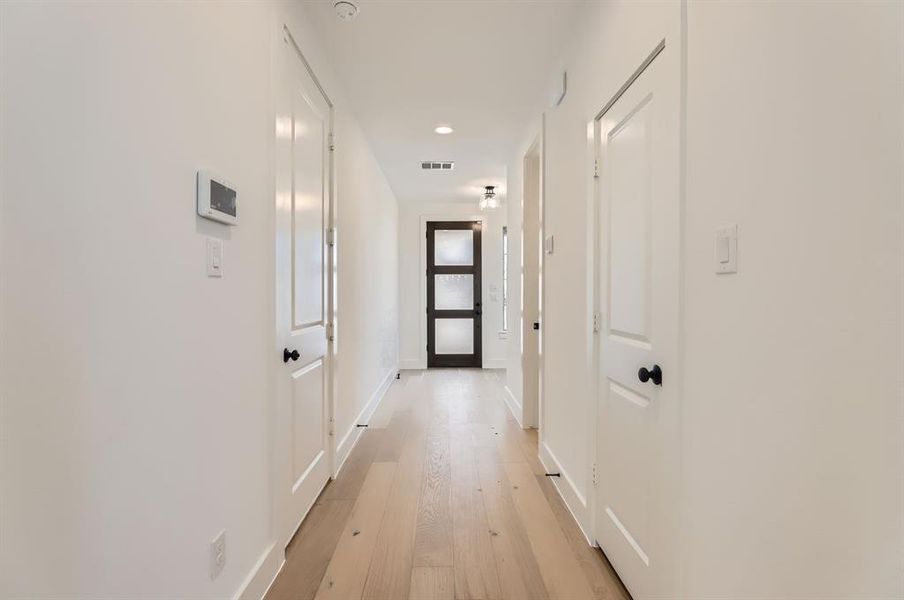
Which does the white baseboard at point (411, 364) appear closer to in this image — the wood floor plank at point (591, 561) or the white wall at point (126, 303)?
the wood floor plank at point (591, 561)

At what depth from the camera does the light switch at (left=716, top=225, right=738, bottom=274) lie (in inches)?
42.0

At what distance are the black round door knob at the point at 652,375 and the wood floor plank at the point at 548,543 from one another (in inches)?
34.4

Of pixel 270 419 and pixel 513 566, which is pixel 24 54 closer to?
pixel 270 419

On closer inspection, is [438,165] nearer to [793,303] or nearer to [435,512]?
[435,512]

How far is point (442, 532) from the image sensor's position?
2.11m

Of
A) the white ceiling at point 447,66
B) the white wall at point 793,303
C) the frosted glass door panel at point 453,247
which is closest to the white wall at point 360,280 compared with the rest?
the white ceiling at point 447,66

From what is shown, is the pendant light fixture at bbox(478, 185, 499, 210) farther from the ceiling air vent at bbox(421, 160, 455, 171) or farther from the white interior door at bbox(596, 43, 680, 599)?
the white interior door at bbox(596, 43, 680, 599)

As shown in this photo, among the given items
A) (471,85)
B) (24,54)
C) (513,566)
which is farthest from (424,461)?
(24,54)

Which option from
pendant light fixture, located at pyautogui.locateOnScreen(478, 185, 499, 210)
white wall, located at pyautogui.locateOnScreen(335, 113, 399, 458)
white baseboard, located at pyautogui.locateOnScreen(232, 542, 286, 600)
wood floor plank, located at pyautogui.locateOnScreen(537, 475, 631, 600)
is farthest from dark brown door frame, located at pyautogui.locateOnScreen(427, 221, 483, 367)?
white baseboard, located at pyautogui.locateOnScreen(232, 542, 286, 600)

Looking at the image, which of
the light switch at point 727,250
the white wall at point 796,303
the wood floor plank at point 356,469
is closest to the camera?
the white wall at point 796,303

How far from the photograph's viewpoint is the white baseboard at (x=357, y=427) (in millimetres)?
2945

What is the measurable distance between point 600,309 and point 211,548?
1.66m

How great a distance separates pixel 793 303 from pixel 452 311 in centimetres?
608

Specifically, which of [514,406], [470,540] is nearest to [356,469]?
[470,540]
